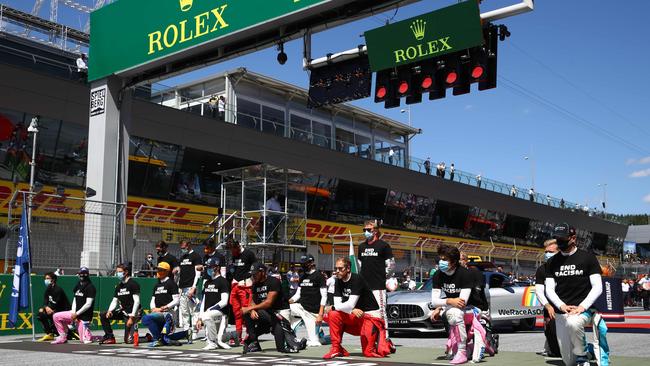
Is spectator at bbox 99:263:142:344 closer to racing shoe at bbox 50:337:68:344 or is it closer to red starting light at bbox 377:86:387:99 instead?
racing shoe at bbox 50:337:68:344

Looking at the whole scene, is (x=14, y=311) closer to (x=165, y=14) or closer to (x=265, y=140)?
(x=165, y=14)

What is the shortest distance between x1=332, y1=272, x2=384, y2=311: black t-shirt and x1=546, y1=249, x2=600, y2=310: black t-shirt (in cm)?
333

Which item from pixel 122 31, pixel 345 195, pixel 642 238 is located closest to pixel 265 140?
pixel 345 195

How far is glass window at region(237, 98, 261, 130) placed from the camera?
3328cm

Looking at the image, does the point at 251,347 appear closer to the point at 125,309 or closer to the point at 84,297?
the point at 125,309

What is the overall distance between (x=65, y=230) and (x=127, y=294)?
4212mm

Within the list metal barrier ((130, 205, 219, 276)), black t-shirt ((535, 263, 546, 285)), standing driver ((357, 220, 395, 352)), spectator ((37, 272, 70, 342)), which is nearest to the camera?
black t-shirt ((535, 263, 546, 285))

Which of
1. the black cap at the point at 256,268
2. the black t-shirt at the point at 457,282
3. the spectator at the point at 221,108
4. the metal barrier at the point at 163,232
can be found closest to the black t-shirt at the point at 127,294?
the black cap at the point at 256,268

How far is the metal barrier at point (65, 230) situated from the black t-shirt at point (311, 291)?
259 inches

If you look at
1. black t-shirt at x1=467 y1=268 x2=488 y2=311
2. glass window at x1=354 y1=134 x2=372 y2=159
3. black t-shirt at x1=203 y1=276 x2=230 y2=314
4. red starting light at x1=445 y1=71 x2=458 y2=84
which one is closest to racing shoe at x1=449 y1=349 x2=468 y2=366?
black t-shirt at x1=467 y1=268 x2=488 y2=311

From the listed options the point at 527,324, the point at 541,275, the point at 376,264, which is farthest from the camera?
the point at 527,324

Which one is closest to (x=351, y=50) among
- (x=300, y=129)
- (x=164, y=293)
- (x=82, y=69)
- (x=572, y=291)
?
(x=164, y=293)

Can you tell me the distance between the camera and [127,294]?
13.6 meters

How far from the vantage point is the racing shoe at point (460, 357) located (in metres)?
9.23
